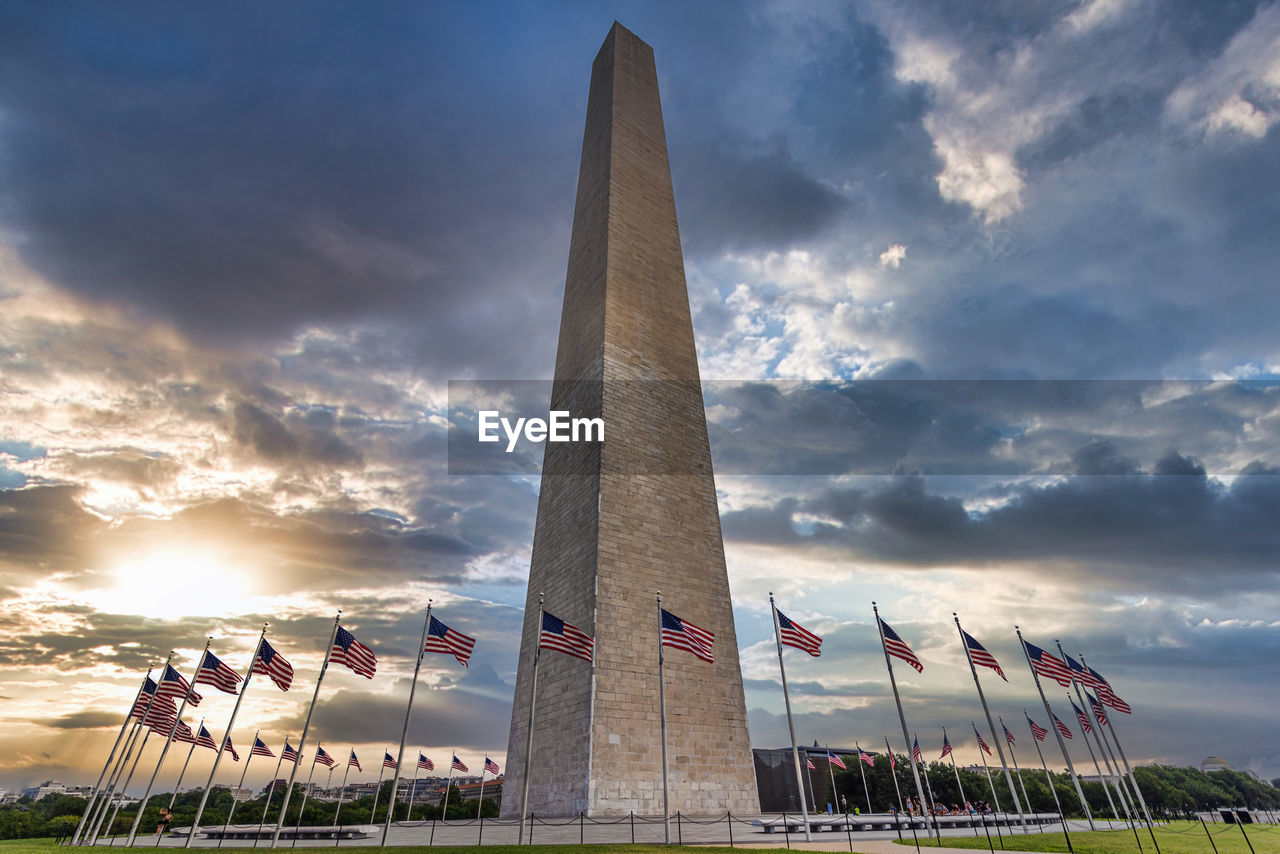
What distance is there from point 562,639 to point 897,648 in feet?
28.7

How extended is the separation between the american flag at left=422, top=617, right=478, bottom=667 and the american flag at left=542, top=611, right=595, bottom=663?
2.47m

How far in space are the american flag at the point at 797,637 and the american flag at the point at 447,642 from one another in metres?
8.33

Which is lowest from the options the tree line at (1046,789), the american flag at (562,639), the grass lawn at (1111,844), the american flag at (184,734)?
the grass lawn at (1111,844)

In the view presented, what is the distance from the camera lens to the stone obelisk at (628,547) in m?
22.6

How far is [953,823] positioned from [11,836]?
37.3 meters

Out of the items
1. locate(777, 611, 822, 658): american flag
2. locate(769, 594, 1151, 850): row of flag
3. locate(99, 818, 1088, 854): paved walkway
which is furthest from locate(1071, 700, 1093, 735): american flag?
locate(777, 611, 822, 658): american flag

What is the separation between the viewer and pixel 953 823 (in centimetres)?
2605

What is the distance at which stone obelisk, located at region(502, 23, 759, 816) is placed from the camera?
888 inches

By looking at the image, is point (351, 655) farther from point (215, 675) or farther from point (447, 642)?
point (215, 675)

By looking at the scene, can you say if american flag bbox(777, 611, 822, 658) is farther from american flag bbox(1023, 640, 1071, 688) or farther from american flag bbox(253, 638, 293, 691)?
american flag bbox(253, 638, 293, 691)

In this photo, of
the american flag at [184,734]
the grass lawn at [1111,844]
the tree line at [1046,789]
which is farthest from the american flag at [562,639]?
the tree line at [1046,789]

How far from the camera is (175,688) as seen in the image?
2156 centimetres

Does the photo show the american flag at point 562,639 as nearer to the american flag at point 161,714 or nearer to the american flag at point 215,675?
the american flag at point 215,675

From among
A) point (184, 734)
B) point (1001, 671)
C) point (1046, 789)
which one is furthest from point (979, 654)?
point (1046, 789)
